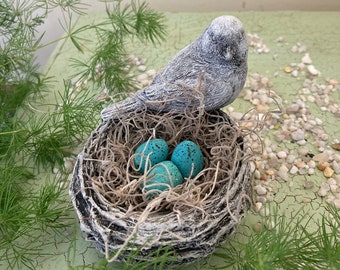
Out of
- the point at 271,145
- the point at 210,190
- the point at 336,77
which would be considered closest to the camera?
the point at 210,190

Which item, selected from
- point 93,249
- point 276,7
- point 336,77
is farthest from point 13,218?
point 276,7

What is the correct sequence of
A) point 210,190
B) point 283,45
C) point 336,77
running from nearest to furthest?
1. point 210,190
2. point 336,77
3. point 283,45

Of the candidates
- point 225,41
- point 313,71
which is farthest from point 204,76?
point 313,71

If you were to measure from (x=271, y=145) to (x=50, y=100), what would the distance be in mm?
558

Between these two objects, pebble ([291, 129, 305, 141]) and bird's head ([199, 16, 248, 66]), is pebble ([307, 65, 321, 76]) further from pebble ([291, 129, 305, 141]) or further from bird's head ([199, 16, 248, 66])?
bird's head ([199, 16, 248, 66])

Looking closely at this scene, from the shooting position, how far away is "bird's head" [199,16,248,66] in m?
0.63

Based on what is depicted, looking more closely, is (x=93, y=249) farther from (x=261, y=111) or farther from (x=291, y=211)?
(x=261, y=111)

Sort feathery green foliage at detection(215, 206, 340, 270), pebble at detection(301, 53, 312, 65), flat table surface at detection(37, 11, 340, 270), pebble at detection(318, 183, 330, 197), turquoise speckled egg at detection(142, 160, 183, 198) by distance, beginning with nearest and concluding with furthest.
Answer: feathery green foliage at detection(215, 206, 340, 270) → turquoise speckled egg at detection(142, 160, 183, 198) → pebble at detection(318, 183, 330, 197) → flat table surface at detection(37, 11, 340, 270) → pebble at detection(301, 53, 312, 65)

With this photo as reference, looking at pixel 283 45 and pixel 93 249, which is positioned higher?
pixel 283 45

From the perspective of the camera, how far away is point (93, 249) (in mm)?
692

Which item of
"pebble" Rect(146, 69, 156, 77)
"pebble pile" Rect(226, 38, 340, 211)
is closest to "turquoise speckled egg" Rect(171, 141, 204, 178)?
"pebble pile" Rect(226, 38, 340, 211)

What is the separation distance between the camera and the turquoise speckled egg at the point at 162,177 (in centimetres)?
63

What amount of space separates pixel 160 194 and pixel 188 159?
9 centimetres

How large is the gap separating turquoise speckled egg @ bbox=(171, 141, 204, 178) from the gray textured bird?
8cm
